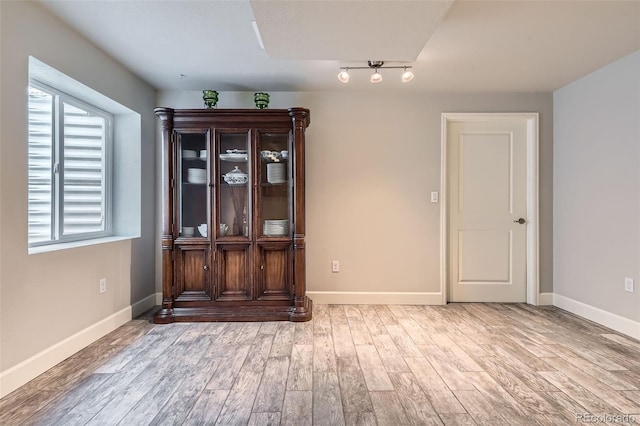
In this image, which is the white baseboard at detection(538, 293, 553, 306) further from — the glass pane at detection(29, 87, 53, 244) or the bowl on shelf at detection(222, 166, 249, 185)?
the glass pane at detection(29, 87, 53, 244)

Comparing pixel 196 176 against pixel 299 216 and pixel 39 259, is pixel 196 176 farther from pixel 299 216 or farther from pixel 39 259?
pixel 39 259

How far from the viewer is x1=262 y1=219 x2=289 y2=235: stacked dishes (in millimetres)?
3432

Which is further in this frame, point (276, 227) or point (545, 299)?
point (545, 299)

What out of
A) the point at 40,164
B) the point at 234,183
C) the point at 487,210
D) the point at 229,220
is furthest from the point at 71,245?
the point at 487,210

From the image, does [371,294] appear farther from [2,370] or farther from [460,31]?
[2,370]

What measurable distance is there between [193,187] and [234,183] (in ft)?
1.27

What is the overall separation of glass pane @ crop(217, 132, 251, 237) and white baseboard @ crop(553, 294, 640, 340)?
3.30 meters

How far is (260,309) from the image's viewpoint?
11.0 ft

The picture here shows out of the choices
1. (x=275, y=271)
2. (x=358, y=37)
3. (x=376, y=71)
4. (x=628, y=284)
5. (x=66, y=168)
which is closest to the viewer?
(x=358, y=37)

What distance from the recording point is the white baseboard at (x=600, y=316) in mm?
2922

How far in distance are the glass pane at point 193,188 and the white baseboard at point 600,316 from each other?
367cm

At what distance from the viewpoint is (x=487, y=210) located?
3975 millimetres

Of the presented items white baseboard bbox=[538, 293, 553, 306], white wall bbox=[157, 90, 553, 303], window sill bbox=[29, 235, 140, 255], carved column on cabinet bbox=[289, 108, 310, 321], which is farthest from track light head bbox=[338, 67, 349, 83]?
white baseboard bbox=[538, 293, 553, 306]

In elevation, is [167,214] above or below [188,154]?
below
